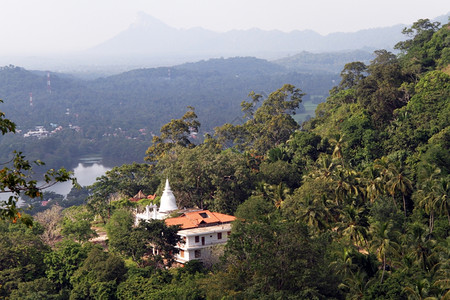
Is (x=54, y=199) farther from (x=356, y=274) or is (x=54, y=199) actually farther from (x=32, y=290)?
(x=356, y=274)

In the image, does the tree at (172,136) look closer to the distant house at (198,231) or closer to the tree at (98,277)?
the distant house at (198,231)

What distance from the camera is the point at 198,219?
129 ft

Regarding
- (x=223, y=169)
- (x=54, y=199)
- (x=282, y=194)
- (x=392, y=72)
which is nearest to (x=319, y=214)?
(x=282, y=194)

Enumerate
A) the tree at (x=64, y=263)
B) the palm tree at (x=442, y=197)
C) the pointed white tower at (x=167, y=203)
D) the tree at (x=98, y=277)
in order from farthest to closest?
the pointed white tower at (x=167, y=203), the tree at (x=64, y=263), the palm tree at (x=442, y=197), the tree at (x=98, y=277)

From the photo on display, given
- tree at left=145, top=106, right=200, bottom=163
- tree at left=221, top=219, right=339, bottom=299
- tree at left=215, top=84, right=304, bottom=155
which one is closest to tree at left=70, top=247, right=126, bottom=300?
tree at left=221, top=219, right=339, bottom=299

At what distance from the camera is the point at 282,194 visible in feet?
138

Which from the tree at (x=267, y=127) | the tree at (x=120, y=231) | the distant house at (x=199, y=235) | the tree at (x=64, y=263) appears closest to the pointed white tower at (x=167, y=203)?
the tree at (x=120, y=231)

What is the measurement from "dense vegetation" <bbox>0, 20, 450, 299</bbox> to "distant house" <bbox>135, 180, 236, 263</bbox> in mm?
1138

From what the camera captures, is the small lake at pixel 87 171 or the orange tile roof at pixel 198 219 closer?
the orange tile roof at pixel 198 219

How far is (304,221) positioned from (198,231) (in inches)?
235

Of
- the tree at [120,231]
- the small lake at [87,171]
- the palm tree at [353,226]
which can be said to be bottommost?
the small lake at [87,171]

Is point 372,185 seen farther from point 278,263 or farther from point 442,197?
point 278,263

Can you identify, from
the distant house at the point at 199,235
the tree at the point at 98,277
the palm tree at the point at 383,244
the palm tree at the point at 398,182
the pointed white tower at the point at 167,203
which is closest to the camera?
the palm tree at the point at 383,244

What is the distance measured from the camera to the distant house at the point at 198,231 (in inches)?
1458
